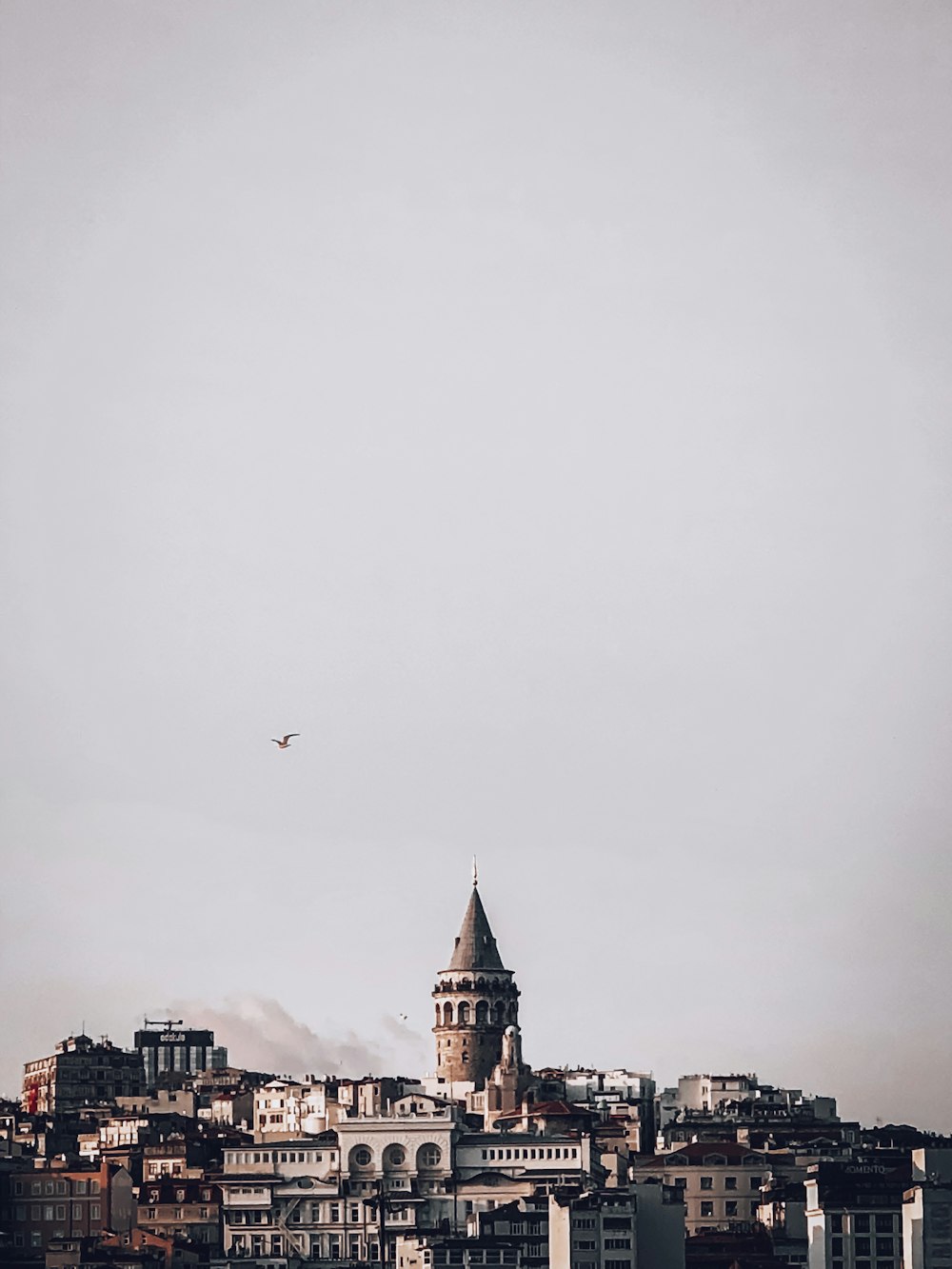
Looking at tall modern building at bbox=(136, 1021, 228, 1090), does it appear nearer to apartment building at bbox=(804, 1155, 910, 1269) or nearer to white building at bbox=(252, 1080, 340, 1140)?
white building at bbox=(252, 1080, 340, 1140)

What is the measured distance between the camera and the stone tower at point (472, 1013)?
13238 centimetres

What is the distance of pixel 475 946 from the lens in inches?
5325

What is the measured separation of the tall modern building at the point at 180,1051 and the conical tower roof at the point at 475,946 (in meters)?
14.5

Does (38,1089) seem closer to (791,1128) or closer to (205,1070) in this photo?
(205,1070)

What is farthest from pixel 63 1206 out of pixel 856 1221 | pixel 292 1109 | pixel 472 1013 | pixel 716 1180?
pixel 472 1013

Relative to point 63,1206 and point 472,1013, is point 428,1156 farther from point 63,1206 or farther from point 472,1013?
point 472,1013

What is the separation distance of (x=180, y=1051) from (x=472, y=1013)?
59.2ft

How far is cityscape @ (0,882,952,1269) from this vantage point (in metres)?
90.6

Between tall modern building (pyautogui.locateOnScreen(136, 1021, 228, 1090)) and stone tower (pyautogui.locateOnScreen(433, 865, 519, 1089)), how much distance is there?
14.4 metres

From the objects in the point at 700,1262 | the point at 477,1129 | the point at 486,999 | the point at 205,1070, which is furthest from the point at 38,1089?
the point at 700,1262

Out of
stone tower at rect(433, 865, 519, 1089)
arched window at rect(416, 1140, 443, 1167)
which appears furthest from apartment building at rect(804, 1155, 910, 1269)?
stone tower at rect(433, 865, 519, 1089)

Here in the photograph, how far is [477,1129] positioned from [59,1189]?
16118mm

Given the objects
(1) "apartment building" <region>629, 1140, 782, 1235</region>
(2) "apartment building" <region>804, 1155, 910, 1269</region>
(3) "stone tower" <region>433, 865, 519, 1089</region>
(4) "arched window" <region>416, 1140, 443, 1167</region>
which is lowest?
(2) "apartment building" <region>804, 1155, 910, 1269</region>

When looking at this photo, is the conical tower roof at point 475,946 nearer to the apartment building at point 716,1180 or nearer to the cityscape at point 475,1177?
the cityscape at point 475,1177
